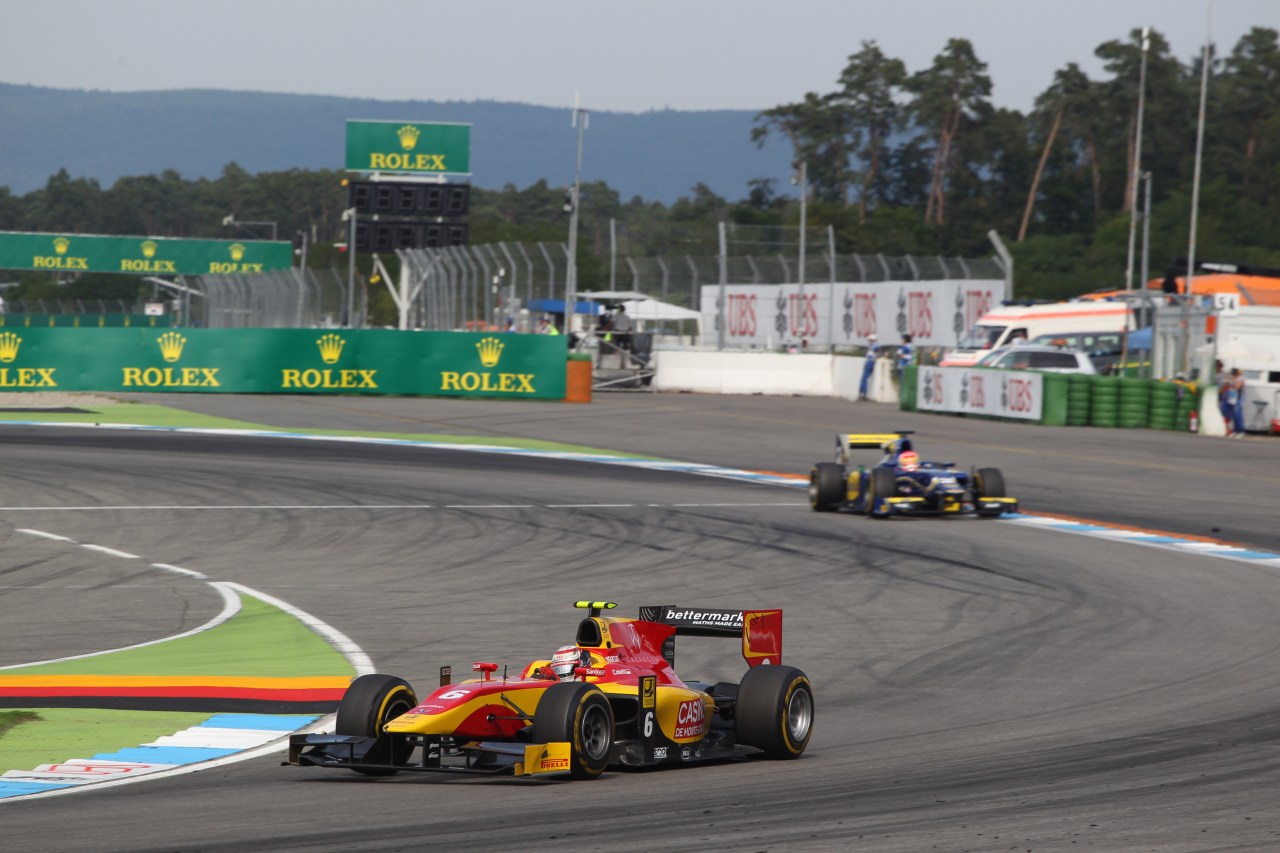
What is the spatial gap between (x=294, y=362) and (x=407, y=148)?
2885cm

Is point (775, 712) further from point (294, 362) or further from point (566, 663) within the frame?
point (294, 362)

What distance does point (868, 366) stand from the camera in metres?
40.4

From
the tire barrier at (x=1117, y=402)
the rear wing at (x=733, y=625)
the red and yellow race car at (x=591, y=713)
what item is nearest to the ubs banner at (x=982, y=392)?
the tire barrier at (x=1117, y=402)

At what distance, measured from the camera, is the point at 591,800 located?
7.11 m

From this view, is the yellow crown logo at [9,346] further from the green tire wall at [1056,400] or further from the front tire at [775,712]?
the front tire at [775,712]

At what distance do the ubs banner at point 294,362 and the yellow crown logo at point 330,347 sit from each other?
2 centimetres

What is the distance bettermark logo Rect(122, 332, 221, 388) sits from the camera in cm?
3912

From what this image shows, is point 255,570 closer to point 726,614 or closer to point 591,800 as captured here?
point 726,614

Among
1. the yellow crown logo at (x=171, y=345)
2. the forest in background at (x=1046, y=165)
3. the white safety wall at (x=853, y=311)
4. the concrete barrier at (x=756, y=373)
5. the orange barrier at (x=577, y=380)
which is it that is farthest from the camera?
the forest in background at (x=1046, y=165)

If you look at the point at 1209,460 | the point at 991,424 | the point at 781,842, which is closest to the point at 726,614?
the point at 781,842

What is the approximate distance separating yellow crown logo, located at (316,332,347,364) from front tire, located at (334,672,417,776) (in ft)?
108

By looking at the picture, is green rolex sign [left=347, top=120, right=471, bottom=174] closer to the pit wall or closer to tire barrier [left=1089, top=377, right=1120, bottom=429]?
the pit wall

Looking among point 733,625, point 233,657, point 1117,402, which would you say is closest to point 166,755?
point 733,625

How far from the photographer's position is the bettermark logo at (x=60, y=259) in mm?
84125
